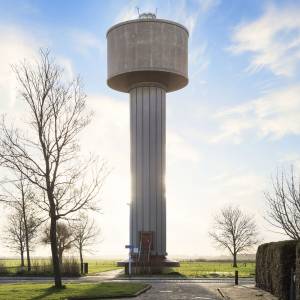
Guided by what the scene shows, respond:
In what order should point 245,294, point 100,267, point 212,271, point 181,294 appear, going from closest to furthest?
point 245,294 → point 181,294 → point 212,271 → point 100,267

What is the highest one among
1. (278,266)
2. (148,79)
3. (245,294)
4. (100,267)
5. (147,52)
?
(147,52)

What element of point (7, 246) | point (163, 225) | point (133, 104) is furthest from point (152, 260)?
point (7, 246)

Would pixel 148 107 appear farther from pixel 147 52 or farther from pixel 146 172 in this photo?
pixel 146 172

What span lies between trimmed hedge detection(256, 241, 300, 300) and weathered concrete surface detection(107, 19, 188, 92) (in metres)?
26.2

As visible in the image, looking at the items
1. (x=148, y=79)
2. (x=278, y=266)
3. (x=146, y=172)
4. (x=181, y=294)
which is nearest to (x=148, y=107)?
(x=148, y=79)

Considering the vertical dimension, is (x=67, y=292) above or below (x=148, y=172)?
below

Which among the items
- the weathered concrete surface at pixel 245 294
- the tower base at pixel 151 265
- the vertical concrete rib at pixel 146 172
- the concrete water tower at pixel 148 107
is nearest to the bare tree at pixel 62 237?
the concrete water tower at pixel 148 107

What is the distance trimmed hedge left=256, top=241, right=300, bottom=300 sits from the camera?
78.1ft

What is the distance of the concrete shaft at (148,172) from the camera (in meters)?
52.8

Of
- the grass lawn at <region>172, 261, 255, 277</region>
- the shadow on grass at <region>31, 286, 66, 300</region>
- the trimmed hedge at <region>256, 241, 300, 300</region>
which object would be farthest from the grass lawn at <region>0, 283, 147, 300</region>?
the grass lawn at <region>172, 261, 255, 277</region>

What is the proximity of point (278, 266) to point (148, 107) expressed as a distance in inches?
1226

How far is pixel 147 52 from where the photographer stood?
174 feet

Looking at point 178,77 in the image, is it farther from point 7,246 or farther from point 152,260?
point 7,246

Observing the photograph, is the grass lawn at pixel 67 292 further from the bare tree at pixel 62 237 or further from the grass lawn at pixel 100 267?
the bare tree at pixel 62 237
